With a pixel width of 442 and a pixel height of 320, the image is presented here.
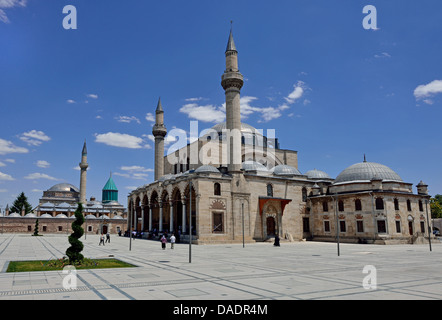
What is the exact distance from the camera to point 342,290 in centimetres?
1035

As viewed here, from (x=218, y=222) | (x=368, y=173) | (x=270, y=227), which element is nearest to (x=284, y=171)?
(x=270, y=227)

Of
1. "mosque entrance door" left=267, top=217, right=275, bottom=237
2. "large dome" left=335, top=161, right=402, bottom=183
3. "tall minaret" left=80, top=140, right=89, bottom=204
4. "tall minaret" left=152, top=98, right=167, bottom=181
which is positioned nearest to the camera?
"large dome" left=335, top=161, right=402, bottom=183

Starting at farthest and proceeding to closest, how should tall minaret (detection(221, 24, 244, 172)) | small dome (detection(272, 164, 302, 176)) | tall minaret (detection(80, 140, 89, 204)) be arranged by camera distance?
tall minaret (detection(80, 140, 89, 204))
small dome (detection(272, 164, 302, 176))
tall minaret (detection(221, 24, 244, 172))

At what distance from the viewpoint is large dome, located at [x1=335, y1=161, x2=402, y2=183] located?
42.2m

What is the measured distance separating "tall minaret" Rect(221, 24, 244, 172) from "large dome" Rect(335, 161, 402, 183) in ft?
48.3

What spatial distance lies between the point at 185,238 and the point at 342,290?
98.1 feet

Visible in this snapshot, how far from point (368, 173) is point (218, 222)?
1968 cm

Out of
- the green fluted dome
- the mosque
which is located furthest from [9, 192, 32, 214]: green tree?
the green fluted dome

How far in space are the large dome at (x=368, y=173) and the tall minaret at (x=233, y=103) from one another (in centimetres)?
1471

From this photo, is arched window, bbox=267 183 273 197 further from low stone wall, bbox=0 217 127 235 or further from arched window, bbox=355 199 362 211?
low stone wall, bbox=0 217 127 235

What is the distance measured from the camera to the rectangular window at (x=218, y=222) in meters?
38.3
